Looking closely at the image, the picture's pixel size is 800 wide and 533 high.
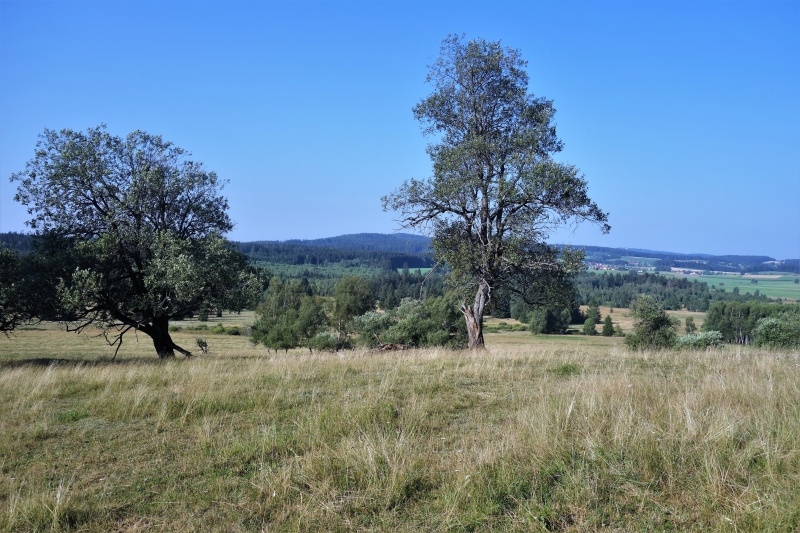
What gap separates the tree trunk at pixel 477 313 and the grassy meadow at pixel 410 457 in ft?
27.9

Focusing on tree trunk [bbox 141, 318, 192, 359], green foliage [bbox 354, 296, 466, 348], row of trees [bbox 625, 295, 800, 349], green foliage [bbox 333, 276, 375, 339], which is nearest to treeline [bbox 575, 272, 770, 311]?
row of trees [bbox 625, 295, 800, 349]

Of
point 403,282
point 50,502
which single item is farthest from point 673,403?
point 403,282

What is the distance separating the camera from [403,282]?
5694 inches

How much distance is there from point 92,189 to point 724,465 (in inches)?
762

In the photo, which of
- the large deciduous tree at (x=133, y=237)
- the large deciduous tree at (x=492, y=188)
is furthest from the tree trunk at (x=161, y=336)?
the large deciduous tree at (x=492, y=188)

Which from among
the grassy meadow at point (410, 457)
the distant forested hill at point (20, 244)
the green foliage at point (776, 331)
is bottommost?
the green foliage at point (776, 331)

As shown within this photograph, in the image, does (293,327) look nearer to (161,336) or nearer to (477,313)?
(161,336)

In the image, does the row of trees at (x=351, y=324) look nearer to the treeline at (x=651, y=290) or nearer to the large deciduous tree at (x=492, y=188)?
the large deciduous tree at (x=492, y=188)

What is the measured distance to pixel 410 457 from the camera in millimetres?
5129

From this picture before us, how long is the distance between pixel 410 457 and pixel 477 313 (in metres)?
12.6

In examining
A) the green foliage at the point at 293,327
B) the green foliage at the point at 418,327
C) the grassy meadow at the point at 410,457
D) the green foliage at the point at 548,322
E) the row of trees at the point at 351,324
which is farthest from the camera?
the green foliage at the point at 548,322

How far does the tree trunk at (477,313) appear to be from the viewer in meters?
17.1

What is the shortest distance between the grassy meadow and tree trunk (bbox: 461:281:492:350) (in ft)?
27.9

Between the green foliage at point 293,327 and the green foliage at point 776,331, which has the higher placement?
the green foliage at point 776,331
